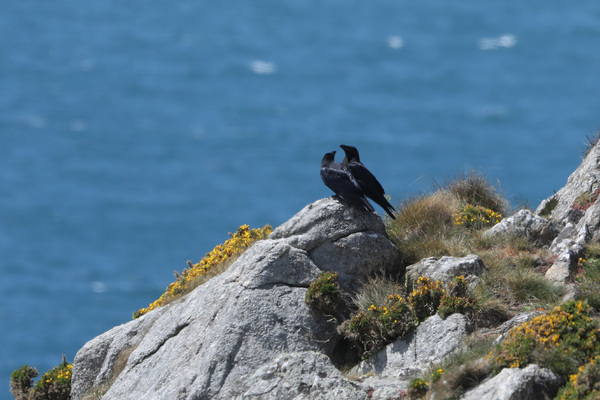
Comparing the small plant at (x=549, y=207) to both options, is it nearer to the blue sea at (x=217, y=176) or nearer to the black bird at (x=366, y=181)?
the black bird at (x=366, y=181)

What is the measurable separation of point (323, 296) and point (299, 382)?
2.31 metres

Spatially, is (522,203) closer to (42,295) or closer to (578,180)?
(578,180)

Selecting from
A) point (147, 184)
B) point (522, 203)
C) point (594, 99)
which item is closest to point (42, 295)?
point (147, 184)

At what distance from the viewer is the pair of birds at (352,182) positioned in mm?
14977

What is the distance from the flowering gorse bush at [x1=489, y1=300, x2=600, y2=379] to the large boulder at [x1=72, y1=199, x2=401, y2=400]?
7.41 feet

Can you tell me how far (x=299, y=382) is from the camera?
1180 centimetres

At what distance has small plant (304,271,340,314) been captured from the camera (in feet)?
45.4

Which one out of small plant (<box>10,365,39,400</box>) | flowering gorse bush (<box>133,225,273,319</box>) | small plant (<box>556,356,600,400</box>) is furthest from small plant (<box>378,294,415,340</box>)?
small plant (<box>10,365,39,400</box>)

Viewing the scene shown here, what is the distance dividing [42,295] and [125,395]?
481 ft

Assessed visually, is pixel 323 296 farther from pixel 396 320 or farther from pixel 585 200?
pixel 585 200

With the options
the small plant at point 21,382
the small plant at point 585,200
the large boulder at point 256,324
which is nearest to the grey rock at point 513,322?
the large boulder at point 256,324

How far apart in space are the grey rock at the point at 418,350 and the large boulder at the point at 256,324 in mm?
834

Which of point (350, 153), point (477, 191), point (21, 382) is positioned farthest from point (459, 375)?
point (21, 382)

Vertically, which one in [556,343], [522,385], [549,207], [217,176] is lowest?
[522,385]
